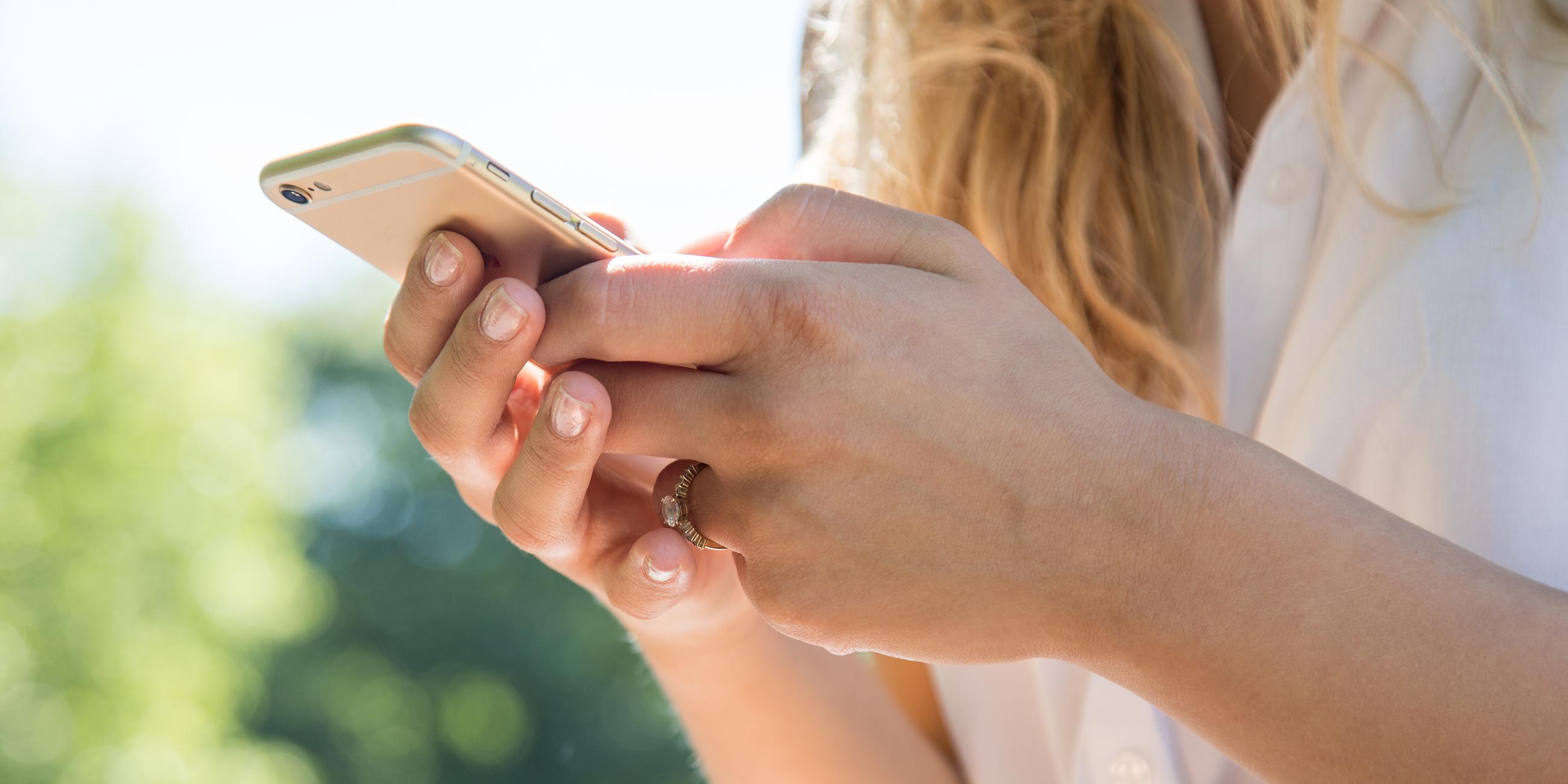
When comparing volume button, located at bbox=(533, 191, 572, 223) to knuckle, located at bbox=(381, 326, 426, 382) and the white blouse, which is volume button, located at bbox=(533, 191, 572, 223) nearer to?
knuckle, located at bbox=(381, 326, 426, 382)

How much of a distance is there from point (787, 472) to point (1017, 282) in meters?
0.31

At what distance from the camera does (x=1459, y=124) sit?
1.45 m

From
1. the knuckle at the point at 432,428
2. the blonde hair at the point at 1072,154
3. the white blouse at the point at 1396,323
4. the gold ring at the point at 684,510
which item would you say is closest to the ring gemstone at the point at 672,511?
the gold ring at the point at 684,510

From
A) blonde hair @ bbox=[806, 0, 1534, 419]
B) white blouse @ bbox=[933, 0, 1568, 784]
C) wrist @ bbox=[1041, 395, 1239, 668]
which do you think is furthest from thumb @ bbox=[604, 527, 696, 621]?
blonde hair @ bbox=[806, 0, 1534, 419]

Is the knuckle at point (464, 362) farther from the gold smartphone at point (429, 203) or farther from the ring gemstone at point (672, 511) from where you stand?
the ring gemstone at point (672, 511)

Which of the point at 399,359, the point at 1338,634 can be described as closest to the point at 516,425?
the point at 399,359

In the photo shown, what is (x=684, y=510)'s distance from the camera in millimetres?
1165

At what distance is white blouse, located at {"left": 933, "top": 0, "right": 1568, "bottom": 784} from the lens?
123 centimetres

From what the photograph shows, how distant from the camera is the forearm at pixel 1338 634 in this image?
0.89 meters

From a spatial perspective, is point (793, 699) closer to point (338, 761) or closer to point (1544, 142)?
point (1544, 142)

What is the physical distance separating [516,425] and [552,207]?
377 millimetres

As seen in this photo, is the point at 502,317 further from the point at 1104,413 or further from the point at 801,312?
the point at 1104,413

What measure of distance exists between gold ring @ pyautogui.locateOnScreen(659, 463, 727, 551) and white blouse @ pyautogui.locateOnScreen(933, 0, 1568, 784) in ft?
2.09

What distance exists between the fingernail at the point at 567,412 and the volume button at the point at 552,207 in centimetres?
17
